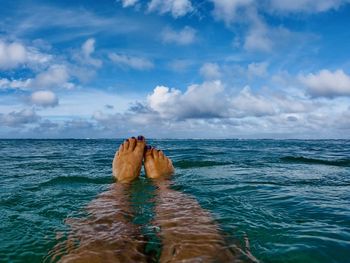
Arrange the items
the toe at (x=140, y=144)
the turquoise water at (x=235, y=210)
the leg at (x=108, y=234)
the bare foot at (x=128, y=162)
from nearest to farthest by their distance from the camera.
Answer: the leg at (x=108, y=234) → the turquoise water at (x=235, y=210) → the bare foot at (x=128, y=162) → the toe at (x=140, y=144)

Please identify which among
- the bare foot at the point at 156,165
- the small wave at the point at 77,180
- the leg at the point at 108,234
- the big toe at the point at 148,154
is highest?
the big toe at the point at 148,154

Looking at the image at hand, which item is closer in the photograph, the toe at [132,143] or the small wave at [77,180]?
the small wave at [77,180]

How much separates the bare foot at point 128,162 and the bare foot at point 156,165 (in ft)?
0.81

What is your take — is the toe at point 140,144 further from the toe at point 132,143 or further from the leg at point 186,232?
the leg at point 186,232

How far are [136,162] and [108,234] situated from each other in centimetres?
359

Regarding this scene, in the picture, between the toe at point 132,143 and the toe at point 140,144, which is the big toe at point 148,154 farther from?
the toe at point 132,143

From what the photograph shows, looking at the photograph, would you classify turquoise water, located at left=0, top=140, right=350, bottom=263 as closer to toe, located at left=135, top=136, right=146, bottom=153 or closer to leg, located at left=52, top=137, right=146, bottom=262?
leg, located at left=52, top=137, right=146, bottom=262

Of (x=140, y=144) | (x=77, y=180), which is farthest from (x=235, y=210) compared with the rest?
(x=77, y=180)

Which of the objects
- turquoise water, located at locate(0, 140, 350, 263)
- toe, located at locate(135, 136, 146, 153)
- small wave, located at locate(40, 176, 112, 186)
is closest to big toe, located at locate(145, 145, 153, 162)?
toe, located at locate(135, 136, 146, 153)

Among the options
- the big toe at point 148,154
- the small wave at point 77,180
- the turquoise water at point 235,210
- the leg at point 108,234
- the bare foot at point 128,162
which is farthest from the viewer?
the big toe at point 148,154

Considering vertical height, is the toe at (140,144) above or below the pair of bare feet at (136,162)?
above

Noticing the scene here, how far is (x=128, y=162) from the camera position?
6.63 meters

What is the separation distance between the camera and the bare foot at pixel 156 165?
687 centimetres

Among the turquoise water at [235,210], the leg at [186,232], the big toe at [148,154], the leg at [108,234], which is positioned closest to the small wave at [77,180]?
the turquoise water at [235,210]
